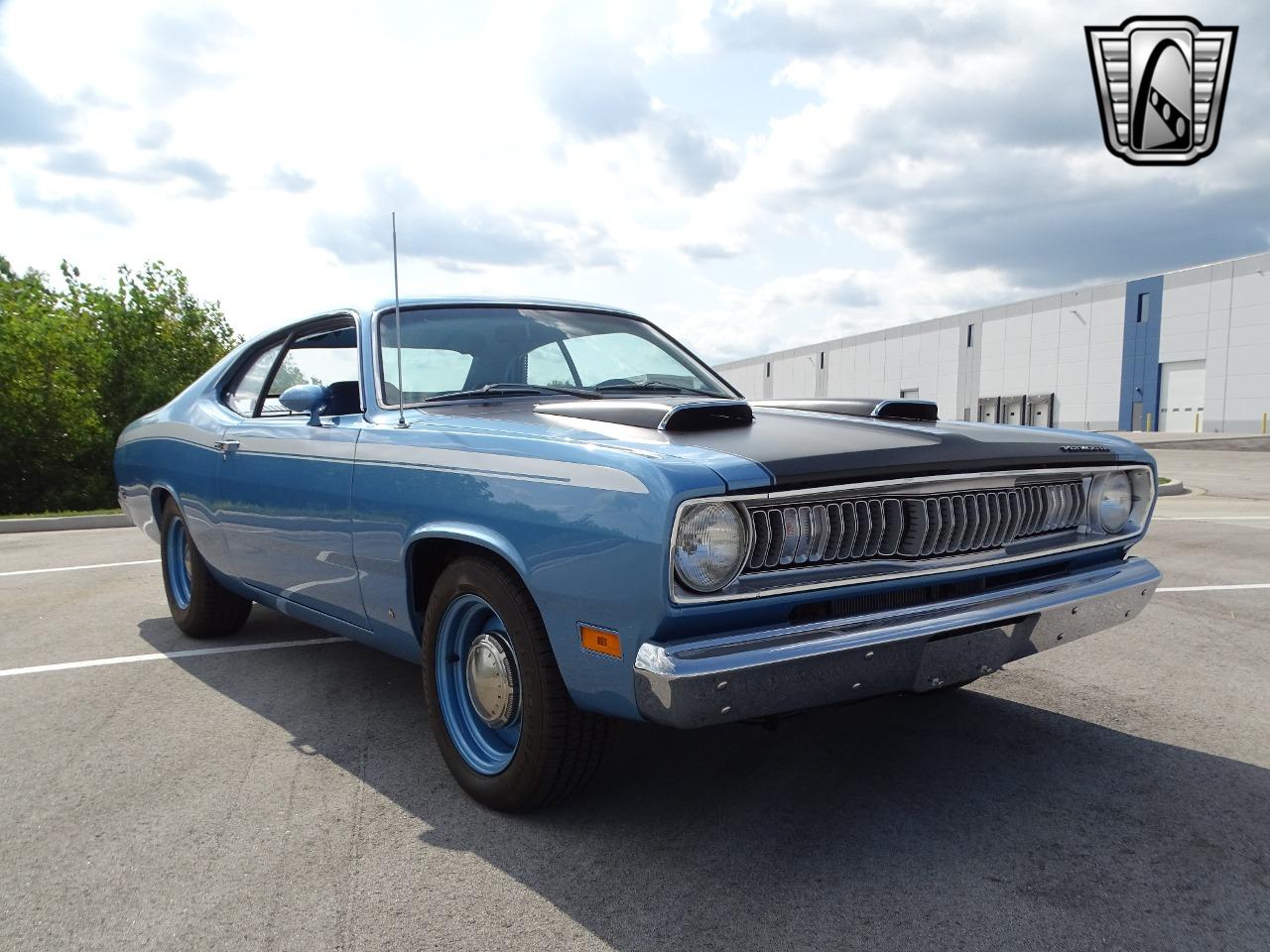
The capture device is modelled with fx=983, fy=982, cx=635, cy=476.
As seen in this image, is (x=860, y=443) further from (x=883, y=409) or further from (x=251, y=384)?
(x=251, y=384)

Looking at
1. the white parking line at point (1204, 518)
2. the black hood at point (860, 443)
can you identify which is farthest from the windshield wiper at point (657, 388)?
the white parking line at point (1204, 518)

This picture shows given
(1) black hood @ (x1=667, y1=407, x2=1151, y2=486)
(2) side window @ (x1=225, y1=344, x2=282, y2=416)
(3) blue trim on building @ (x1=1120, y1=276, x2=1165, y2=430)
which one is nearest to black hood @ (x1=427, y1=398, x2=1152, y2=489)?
(1) black hood @ (x1=667, y1=407, x2=1151, y2=486)

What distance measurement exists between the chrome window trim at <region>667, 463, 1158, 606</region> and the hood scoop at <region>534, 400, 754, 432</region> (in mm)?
460

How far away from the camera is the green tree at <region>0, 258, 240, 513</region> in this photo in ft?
64.8

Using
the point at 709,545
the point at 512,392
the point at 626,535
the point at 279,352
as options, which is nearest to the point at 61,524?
the point at 279,352

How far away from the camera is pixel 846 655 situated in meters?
2.32

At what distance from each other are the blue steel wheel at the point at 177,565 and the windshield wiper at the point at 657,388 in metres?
2.76

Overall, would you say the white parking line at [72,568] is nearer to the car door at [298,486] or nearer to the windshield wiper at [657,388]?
the car door at [298,486]

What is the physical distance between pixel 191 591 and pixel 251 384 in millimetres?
1179

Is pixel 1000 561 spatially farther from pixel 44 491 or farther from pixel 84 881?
pixel 44 491

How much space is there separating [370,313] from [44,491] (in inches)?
772

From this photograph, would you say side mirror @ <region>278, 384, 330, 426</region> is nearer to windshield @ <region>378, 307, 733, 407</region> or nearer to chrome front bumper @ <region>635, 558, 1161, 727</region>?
windshield @ <region>378, 307, 733, 407</region>

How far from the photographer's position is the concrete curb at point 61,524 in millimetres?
12539

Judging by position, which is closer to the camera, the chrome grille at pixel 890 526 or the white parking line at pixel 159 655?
the chrome grille at pixel 890 526
